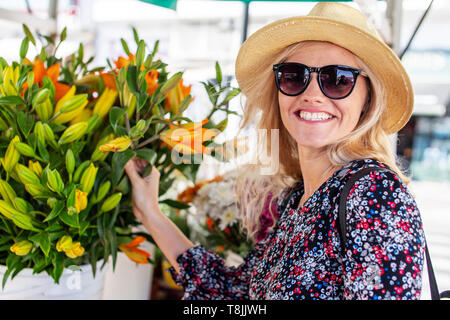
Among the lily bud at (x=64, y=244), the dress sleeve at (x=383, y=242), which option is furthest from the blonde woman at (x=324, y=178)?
the lily bud at (x=64, y=244)

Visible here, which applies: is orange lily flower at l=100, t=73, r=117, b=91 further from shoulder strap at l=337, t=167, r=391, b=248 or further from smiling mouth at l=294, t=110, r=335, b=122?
shoulder strap at l=337, t=167, r=391, b=248

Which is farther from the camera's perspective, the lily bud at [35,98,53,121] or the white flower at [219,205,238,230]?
the white flower at [219,205,238,230]

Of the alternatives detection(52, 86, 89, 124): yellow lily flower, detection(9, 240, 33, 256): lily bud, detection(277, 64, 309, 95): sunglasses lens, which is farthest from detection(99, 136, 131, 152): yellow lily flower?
detection(277, 64, 309, 95): sunglasses lens

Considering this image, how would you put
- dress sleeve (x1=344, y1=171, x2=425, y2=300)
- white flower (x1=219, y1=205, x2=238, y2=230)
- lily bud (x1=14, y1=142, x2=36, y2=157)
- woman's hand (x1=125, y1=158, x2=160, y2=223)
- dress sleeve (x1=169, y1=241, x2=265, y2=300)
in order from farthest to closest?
1. white flower (x1=219, y1=205, x2=238, y2=230)
2. dress sleeve (x1=169, y1=241, x2=265, y2=300)
3. woman's hand (x1=125, y1=158, x2=160, y2=223)
4. lily bud (x1=14, y1=142, x2=36, y2=157)
5. dress sleeve (x1=344, y1=171, x2=425, y2=300)

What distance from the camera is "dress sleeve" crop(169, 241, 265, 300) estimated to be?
106 centimetres

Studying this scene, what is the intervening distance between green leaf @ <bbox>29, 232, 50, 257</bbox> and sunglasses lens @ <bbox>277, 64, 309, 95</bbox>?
0.54 meters

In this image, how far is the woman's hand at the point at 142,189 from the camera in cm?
95

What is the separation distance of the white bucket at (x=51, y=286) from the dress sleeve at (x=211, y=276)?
21 centimetres

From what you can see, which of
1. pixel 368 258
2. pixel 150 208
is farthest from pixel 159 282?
pixel 368 258

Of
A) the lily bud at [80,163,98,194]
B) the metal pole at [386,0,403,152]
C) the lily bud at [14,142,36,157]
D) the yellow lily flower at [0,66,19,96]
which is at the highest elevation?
the metal pole at [386,0,403,152]

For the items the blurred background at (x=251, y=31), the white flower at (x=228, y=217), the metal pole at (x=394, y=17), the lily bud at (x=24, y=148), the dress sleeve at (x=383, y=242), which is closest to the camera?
the dress sleeve at (x=383, y=242)

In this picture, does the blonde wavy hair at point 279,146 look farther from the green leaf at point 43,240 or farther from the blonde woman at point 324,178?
the green leaf at point 43,240
